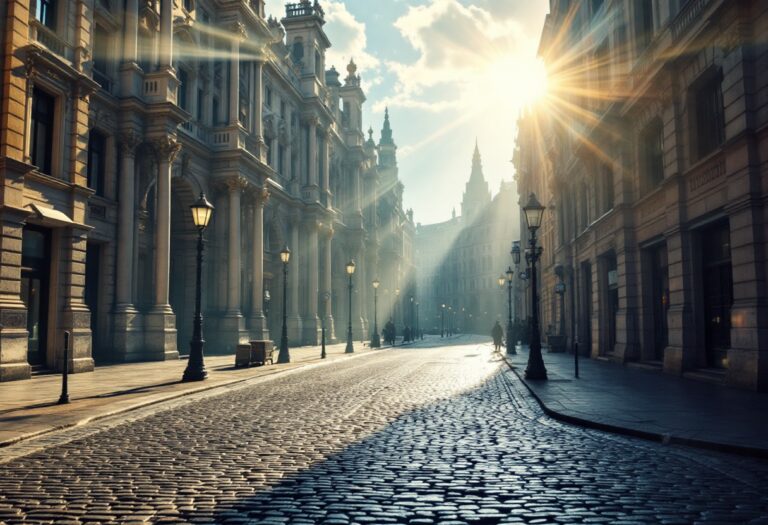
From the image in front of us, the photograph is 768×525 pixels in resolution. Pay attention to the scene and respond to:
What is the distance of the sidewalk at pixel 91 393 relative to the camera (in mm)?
10094

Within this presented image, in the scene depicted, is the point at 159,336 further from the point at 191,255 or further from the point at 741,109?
the point at 741,109

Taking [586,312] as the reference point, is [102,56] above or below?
above

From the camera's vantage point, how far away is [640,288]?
21.7m

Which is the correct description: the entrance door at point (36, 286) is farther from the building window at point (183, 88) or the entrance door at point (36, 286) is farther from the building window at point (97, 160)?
the building window at point (183, 88)

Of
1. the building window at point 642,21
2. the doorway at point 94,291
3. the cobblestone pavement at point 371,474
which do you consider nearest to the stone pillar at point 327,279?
the doorway at point 94,291

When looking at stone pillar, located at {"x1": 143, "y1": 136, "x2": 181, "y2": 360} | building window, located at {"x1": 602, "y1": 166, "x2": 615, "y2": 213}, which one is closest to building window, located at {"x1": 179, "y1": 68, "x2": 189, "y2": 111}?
stone pillar, located at {"x1": 143, "y1": 136, "x2": 181, "y2": 360}

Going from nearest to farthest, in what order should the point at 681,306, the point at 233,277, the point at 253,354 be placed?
the point at 681,306 → the point at 253,354 → the point at 233,277

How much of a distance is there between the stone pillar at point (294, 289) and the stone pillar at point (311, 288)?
1.27 metres

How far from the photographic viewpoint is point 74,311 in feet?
66.7

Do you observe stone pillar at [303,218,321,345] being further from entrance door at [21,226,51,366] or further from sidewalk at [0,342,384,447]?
entrance door at [21,226,51,366]

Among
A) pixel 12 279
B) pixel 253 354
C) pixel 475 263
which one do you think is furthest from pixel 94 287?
pixel 475 263

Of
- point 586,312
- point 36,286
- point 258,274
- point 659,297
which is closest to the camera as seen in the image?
point 36,286

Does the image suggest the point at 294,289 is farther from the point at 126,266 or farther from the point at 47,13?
the point at 47,13

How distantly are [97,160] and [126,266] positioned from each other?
4323 millimetres
